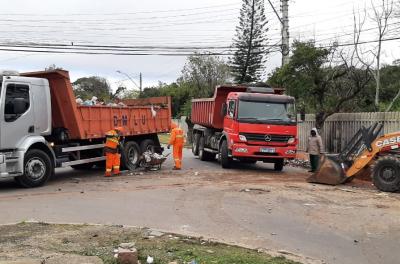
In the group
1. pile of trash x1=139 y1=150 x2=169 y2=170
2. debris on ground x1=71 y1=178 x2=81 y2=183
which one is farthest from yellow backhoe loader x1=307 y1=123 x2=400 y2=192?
debris on ground x1=71 y1=178 x2=81 y2=183

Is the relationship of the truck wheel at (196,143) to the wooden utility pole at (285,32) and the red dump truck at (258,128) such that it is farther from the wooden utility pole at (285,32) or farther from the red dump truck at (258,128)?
the wooden utility pole at (285,32)

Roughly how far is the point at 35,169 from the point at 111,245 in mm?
7122

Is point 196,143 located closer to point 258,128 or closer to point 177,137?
point 177,137

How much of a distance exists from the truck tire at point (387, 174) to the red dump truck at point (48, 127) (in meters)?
7.71

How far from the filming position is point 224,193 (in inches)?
485

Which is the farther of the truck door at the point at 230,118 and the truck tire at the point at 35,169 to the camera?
the truck door at the point at 230,118

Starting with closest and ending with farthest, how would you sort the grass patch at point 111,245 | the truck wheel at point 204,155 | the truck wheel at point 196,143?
the grass patch at point 111,245 → the truck wheel at point 204,155 → the truck wheel at point 196,143

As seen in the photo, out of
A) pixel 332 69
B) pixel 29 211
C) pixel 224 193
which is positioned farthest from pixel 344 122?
pixel 29 211

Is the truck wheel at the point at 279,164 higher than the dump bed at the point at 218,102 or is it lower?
lower

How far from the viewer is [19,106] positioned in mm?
13016

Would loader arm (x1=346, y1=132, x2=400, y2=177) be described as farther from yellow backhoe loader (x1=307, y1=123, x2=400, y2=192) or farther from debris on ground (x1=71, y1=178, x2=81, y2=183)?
debris on ground (x1=71, y1=178, x2=81, y2=183)

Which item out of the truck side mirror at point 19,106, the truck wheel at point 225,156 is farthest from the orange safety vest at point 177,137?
the truck side mirror at point 19,106

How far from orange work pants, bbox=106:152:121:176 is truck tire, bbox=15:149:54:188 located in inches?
88.6

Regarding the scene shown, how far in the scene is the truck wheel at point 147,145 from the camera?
1822 cm
